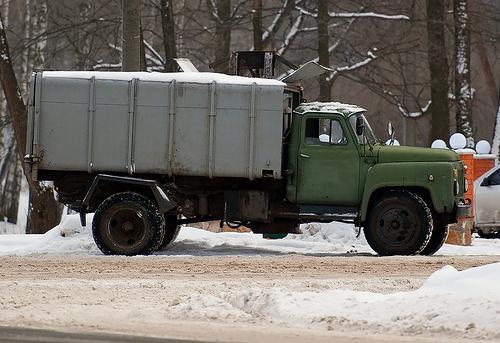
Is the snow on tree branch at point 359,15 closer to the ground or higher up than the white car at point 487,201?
higher up

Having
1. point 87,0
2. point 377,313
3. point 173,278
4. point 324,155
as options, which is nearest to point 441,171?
point 324,155

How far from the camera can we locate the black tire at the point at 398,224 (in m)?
19.0

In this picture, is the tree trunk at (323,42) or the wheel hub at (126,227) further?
the tree trunk at (323,42)

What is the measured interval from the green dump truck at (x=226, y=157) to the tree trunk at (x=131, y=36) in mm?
4356

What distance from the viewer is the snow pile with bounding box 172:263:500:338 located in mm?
A: 11234

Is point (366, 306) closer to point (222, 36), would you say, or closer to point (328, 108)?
point (328, 108)

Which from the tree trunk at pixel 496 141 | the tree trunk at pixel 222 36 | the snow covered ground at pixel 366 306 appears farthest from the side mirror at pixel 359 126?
the tree trunk at pixel 222 36

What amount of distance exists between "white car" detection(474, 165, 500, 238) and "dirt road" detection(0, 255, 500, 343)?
210 inches

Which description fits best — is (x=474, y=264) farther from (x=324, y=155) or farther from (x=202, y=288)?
(x=202, y=288)

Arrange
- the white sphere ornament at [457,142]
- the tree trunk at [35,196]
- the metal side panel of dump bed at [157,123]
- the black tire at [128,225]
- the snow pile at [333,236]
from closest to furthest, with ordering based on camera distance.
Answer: the metal side panel of dump bed at [157,123], the black tire at [128,225], the snow pile at [333,236], the white sphere ornament at [457,142], the tree trunk at [35,196]

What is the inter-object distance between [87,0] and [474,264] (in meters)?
22.3

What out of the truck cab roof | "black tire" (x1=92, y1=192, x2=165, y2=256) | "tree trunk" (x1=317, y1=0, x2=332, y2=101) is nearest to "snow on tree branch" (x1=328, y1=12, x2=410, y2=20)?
"tree trunk" (x1=317, y1=0, x2=332, y2=101)

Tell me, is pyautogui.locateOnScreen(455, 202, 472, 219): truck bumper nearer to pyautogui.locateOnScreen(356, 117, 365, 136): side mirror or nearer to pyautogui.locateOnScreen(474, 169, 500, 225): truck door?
pyautogui.locateOnScreen(356, 117, 365, 136): side mirror

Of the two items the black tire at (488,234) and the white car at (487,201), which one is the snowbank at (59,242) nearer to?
the white car at (487,201)
